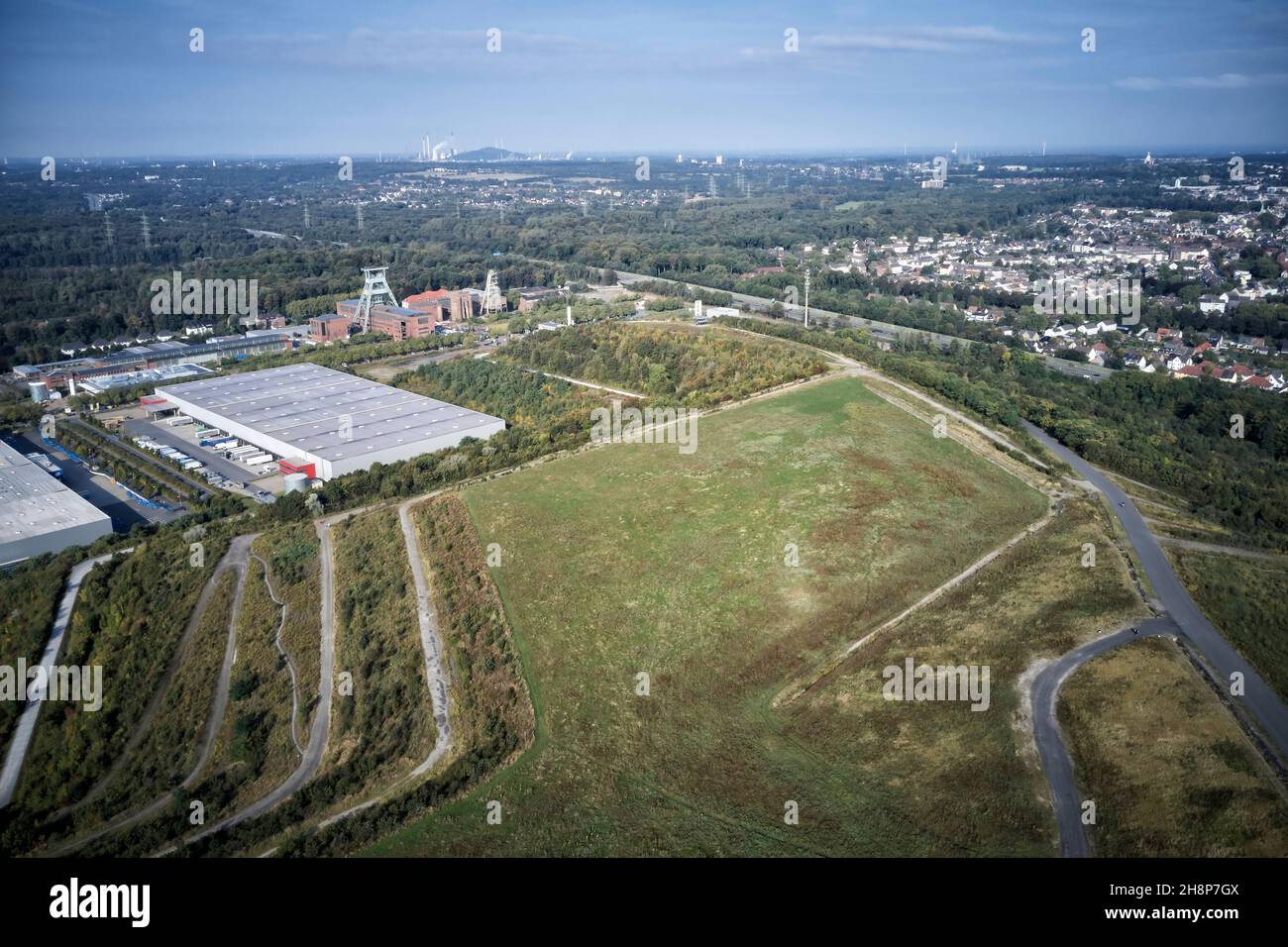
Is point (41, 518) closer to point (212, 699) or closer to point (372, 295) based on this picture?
point (212, 699)

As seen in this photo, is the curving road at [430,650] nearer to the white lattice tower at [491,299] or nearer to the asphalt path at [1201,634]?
the asphalt path at [1201,634]

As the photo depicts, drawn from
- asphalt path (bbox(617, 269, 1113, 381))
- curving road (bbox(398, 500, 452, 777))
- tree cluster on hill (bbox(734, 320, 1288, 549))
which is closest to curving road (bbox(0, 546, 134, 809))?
curving road (bbox(398, 500, 452, 777))

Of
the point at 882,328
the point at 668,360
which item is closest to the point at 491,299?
the point at 668,360

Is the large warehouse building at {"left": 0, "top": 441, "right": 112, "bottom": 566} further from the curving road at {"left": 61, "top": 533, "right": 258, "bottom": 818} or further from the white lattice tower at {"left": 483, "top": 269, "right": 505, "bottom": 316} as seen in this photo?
the white lattice tower at {"left": 483, "top": 269, "right": 505, "bottom": 316}

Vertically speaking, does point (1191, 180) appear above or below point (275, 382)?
above

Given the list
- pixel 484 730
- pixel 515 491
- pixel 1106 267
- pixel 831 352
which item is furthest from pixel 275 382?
pixel 1106 267
